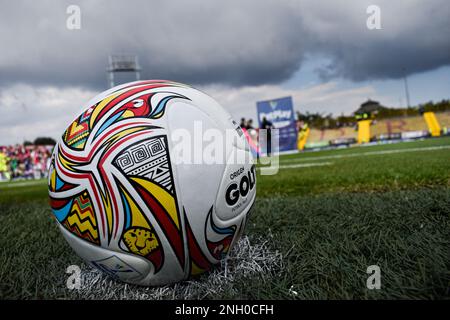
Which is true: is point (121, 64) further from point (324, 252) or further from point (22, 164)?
point (324, 252)

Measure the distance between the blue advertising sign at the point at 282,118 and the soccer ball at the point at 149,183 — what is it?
24414 millimetres

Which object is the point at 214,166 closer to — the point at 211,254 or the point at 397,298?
the point at 211,254

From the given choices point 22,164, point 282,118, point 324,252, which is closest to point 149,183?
point 324,252

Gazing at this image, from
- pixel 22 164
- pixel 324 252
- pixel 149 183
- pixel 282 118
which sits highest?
pixel 282 118

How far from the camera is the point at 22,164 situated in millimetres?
29156

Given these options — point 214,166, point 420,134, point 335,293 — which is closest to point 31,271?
point 214,166

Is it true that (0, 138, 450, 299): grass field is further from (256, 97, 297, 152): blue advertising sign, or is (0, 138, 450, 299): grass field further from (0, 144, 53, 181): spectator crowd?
(0, 144, 53, 181): spectator crowd

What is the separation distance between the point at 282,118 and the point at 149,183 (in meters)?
25.2

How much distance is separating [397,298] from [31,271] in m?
2.23

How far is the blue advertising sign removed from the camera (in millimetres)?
25953

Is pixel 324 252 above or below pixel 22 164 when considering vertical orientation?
above

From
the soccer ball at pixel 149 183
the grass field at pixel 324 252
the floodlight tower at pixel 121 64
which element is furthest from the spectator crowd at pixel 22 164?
the soccer ball at pixel 149 183
